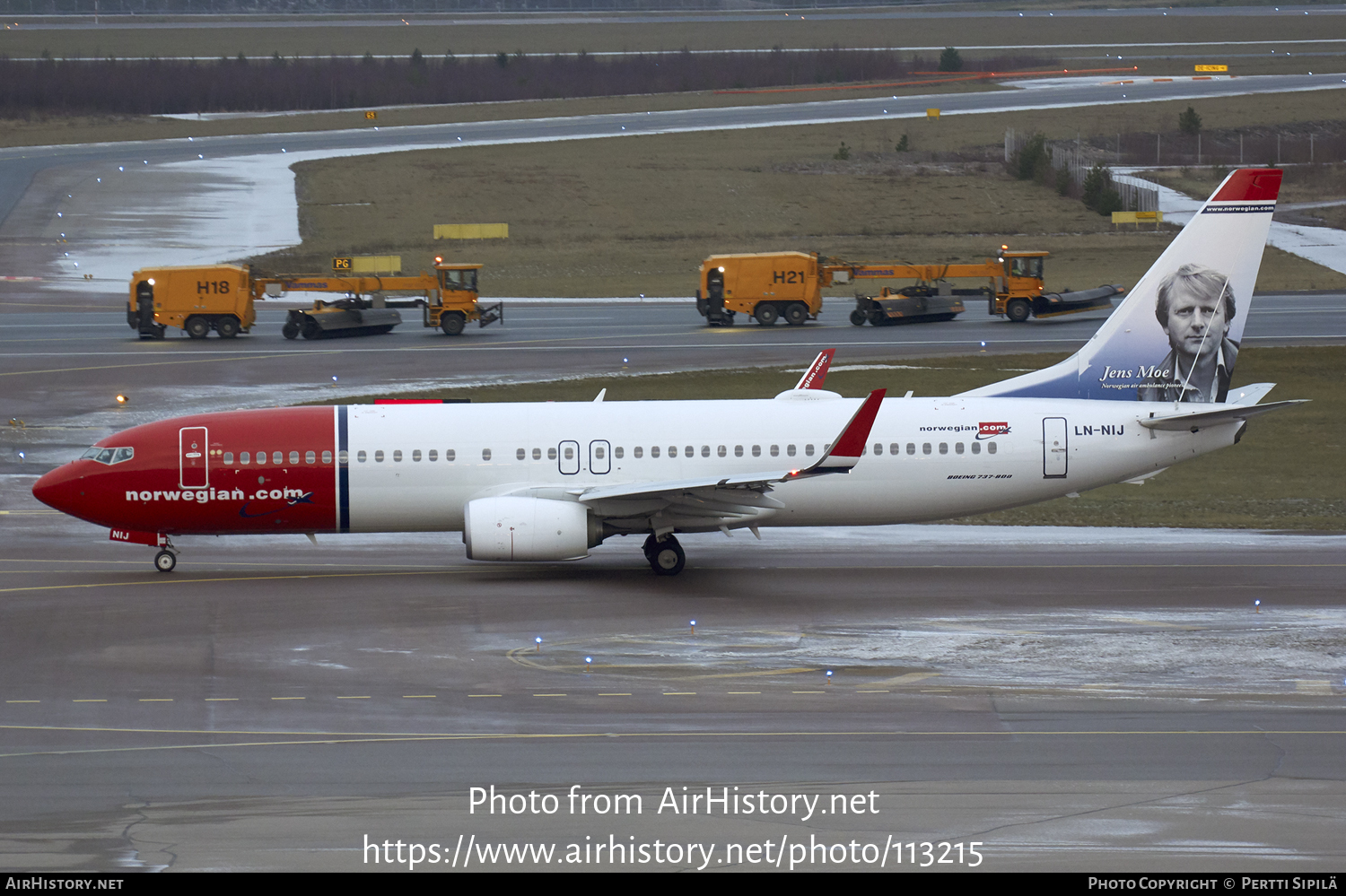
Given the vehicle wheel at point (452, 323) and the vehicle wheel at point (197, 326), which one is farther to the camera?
the vehicle wheel at point (452, 323)

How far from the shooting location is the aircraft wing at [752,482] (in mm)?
31297

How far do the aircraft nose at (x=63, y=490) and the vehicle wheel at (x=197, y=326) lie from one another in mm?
37715

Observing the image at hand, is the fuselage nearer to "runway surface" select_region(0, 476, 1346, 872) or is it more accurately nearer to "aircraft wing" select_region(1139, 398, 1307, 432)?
"aircraft wing" select_region(1139, 398, 1307, 432)

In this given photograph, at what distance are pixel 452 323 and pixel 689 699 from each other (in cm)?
4915

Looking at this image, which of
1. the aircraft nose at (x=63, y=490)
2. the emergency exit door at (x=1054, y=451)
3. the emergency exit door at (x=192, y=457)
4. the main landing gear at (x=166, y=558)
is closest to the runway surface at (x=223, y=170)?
the aircraft nose at (x=63, y=490)

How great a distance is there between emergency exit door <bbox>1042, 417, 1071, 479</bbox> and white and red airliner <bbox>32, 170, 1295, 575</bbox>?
0.03m

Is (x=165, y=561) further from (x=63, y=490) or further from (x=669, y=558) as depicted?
(x=669, y=558)

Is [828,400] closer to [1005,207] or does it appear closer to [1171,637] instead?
[1171,637]

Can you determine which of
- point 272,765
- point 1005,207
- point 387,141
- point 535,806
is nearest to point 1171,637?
point 535,806

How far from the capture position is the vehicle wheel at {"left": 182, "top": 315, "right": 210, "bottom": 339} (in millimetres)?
70625

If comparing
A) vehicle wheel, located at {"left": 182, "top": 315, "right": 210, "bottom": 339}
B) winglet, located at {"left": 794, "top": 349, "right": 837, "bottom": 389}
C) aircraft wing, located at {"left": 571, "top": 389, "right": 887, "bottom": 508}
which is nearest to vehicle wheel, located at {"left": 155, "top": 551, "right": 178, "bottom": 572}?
aircraft wing, located at {"left": 571, "top": 389, "right": 887, "bottom": 508}

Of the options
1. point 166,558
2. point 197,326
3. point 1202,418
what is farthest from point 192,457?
point 197,326

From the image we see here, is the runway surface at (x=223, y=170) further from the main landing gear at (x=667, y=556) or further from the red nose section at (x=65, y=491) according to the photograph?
the main landing gear at (x=667, y=556)
